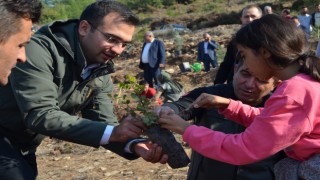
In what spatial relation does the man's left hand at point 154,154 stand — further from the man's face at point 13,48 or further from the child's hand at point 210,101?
the man's face at point 13,48

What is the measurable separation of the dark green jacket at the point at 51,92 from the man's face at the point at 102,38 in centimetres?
7

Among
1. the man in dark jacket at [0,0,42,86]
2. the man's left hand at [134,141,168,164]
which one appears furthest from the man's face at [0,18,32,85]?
the man's left hand at [134,141,168,164]

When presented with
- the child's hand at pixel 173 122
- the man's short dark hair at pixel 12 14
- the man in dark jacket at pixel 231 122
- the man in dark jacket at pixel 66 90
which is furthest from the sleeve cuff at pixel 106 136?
the man's short dark hair at pixel 12 14

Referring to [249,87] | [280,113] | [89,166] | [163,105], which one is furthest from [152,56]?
[280,113]

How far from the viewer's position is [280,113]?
91.0 inches

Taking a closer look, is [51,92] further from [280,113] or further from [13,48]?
[280,113]

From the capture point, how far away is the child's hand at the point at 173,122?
274cm

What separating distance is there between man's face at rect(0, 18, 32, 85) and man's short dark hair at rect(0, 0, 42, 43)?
0.03 metres

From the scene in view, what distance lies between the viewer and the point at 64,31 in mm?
3221

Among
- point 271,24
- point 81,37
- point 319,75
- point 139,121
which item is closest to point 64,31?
point 81,37

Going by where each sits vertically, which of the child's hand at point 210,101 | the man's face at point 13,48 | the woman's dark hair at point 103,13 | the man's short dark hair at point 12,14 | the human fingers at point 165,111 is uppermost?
the man's short dark hair at point 12,14

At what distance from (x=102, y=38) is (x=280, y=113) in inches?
55.2

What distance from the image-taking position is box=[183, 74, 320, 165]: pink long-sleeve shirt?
2.29m

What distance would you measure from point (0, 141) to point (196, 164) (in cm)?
122
